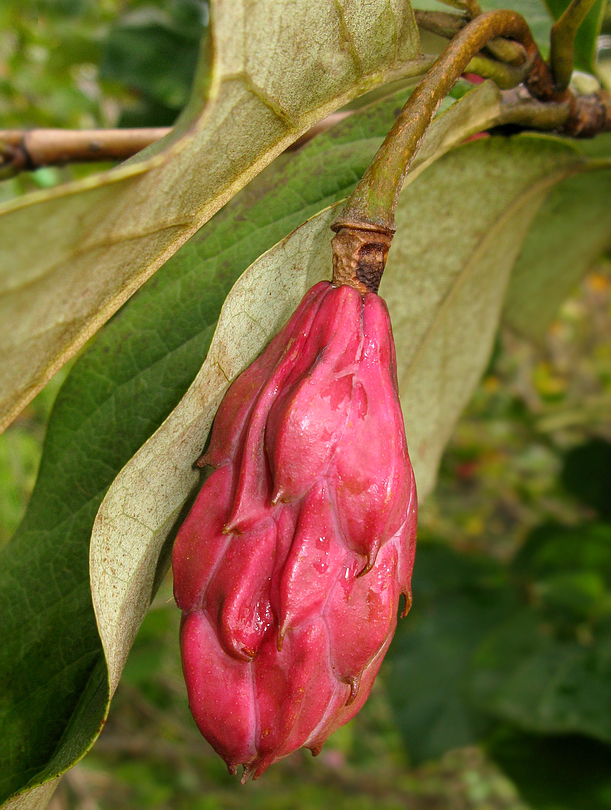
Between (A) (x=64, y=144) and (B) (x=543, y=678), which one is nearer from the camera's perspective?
(A) (x=64, y=144)

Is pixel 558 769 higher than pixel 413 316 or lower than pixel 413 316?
lower

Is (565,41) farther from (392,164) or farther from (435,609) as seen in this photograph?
(435,609)

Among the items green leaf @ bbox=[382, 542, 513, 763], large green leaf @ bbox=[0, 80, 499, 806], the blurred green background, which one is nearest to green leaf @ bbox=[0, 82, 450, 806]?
large green leaf @ bbox=[0, 80, 499, 806]

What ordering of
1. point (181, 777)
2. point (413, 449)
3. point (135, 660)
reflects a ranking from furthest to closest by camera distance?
point (181, 777) < point (135, 660) < point (413, 449)

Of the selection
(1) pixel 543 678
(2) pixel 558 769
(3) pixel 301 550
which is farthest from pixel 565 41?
(2) pixel 558 769

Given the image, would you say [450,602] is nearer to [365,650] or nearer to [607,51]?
[607,51]

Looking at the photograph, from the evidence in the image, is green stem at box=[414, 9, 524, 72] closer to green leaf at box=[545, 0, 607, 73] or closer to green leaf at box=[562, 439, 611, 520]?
green leaf at box=[545, 0, 607, 73]

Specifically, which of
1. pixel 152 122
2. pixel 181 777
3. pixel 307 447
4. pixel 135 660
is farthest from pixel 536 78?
pixel 181 777

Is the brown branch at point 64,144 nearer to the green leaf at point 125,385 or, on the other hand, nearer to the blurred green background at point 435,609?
the green leaf at point 125,385
